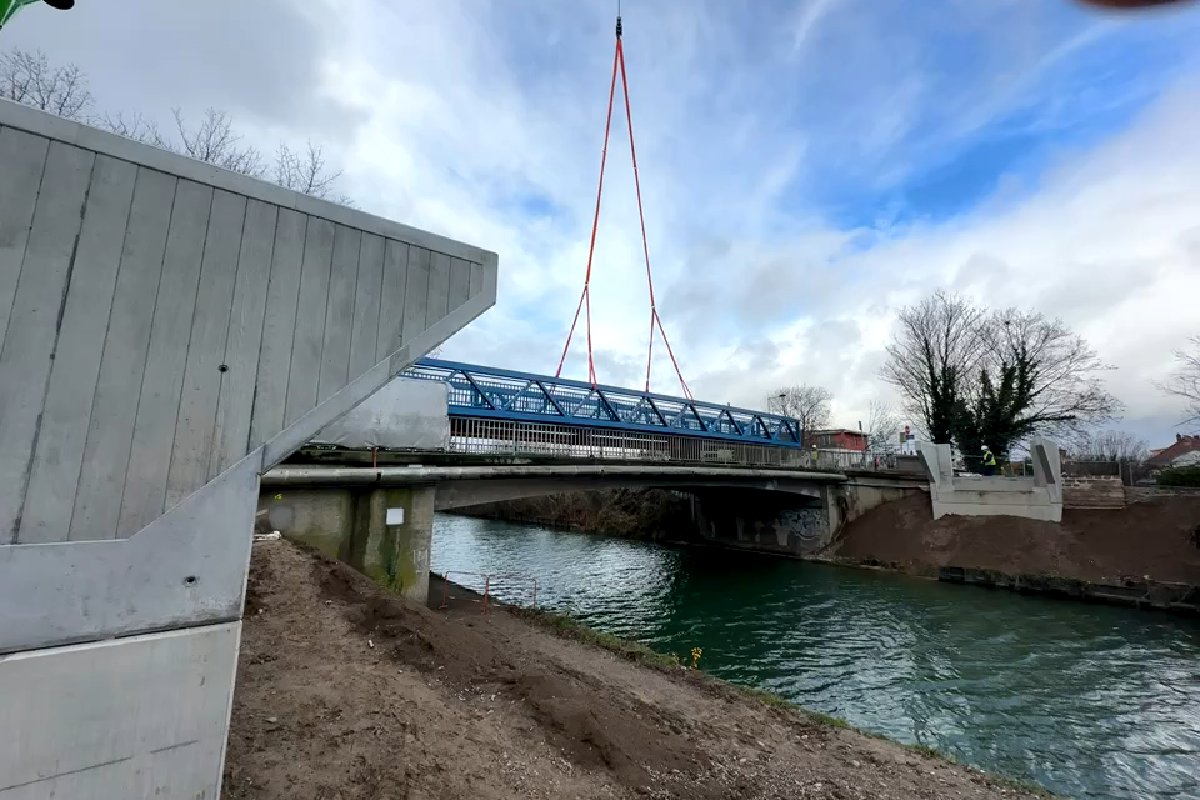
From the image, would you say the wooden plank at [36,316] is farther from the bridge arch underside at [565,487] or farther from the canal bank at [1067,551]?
the canal bank at [1067,551]

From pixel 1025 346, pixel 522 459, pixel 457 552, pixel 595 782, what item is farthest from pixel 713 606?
pixel 1025 346

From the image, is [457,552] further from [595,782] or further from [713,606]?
[595,782]

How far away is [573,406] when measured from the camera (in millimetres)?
26625

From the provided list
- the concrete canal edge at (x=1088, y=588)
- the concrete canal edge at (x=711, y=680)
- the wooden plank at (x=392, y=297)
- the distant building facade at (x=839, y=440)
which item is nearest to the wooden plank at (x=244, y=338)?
the wooden plank at (x=392, y=297)

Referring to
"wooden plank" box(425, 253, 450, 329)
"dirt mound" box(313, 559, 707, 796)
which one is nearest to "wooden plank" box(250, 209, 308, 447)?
"wooden plank" box(425, 253, 450, 329)

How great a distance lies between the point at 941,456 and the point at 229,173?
33690 mm

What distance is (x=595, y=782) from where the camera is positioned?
523 cm

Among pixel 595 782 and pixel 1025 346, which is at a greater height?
pixel 1025 346

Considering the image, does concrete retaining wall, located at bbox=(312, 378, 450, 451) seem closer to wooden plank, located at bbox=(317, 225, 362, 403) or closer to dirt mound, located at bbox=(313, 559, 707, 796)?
dirt mound, located at bbox=(313, 559, 707, 796)

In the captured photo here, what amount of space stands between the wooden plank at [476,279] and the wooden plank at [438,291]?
0.21 metres

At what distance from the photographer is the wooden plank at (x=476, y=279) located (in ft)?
15.4

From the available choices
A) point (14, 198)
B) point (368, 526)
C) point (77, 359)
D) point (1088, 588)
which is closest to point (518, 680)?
point (77, 359)

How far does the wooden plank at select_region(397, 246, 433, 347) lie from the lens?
433 centimetres

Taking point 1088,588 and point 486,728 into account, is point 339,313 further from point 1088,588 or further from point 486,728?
point 1088,588
